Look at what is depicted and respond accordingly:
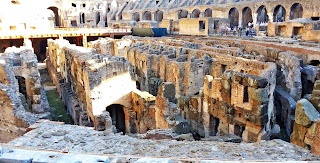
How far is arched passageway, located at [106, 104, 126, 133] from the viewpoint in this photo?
11.2m

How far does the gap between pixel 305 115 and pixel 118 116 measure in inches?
310

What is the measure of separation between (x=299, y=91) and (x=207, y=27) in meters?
14.0

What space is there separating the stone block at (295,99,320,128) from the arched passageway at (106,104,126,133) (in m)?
7.42

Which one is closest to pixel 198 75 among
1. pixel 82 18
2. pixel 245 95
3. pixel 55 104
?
pixel 245 95

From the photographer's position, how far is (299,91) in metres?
11.5

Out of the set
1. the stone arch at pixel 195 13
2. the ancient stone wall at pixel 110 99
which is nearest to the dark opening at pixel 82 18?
the stone arch at pixel 195 13

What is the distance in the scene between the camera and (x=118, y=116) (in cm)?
1148

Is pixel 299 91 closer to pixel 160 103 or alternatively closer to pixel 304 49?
pixel 304 49

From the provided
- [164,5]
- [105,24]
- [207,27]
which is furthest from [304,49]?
[105,24]

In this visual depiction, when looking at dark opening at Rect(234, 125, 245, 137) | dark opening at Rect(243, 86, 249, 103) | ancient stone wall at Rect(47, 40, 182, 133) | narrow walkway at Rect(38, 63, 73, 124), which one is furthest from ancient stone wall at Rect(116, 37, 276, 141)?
narrow walkway at Rect(38, 63, 73, 124)

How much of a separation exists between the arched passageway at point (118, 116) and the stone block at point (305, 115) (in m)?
7.42

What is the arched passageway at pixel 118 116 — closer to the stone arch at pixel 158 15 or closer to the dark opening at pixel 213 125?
the dark opening at pixel 213 125

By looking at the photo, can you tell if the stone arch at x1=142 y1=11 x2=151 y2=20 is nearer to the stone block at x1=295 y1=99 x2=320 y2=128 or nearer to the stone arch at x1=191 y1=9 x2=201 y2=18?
the stone arch at x1=191 y1=9 x2=201 y2=18

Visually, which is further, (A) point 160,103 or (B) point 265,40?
(B) point 265,40
